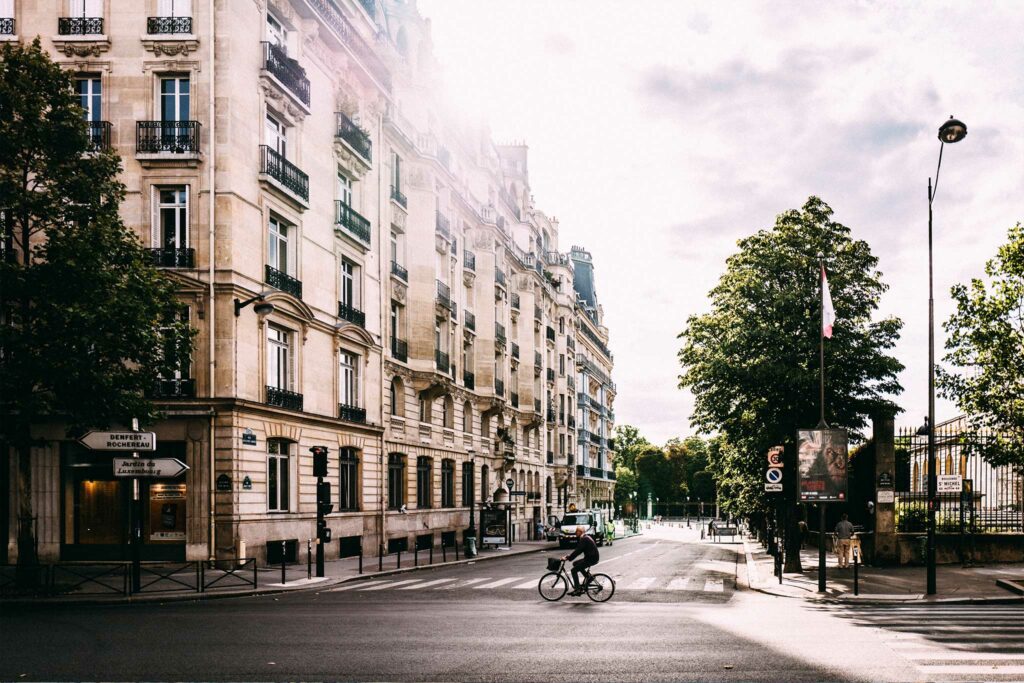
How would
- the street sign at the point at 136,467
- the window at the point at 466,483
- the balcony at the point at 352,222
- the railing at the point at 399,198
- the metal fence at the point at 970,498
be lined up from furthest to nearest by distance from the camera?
1. the window at the point at 466,483
2. the railing at the point at 399,198
3. the balcony at the point at 352,222
4. the metal fence at the point at 970,498
5. the street sign at the point at 136,467

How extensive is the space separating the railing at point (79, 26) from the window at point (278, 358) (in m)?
10.9

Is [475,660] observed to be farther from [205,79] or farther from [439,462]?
[439,462]

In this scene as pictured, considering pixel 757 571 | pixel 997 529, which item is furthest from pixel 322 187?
pixel 997 529

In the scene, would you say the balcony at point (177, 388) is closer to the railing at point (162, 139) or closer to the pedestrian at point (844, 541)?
the railing at point (162, 139)

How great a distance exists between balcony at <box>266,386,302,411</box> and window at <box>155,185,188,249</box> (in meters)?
5.92

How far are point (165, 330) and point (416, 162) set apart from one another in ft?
79.6

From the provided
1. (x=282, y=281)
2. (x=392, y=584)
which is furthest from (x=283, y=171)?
(x=392, y=584)

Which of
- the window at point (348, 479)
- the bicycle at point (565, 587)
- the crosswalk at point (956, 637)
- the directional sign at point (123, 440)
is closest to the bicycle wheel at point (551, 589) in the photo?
the bicycle at point (565, 587)

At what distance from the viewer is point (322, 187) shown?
131ft

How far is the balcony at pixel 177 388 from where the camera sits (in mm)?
31578

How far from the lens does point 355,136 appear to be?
42812mm

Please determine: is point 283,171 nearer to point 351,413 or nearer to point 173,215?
point 173,215

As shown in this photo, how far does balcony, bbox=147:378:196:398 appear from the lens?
3158cm

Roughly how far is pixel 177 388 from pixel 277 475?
550 cm
